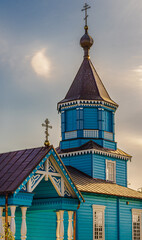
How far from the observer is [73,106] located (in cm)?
2764

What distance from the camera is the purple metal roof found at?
14.5 meters

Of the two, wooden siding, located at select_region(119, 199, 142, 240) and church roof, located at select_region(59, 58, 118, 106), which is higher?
church roof, located at select_region(59, 58, 118, 106)

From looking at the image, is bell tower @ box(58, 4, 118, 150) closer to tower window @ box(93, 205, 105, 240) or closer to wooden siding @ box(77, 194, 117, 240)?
→ wooden siding @ box(77, 194, 117, 240)

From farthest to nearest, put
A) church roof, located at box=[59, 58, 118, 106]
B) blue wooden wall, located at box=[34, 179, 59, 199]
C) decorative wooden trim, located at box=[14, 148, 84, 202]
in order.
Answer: church roof, located at box=[59, 58, 118, 106]
blue wooden wall, located at box=[34, 179, 59, 199]
decorative wooden trim, located at box=[14, 148, 84, 202]

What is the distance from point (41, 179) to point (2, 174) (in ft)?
4.62

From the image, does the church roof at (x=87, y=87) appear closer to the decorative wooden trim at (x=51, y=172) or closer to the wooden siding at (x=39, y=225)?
the wooden siding at (x=39, y=225)

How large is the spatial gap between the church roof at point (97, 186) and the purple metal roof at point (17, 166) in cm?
649

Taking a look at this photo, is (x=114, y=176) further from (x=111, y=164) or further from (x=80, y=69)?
(x=80, y=69)

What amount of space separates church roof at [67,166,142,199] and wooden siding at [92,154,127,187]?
0.50 m

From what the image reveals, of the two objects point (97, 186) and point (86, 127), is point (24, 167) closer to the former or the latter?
point (97, 186)

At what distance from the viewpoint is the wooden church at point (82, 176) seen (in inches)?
626

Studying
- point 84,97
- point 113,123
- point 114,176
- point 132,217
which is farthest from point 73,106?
point 132,217

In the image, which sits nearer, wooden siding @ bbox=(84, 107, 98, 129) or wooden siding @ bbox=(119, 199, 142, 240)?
wooden siding @ bbox=(119, 199, 142, 240)

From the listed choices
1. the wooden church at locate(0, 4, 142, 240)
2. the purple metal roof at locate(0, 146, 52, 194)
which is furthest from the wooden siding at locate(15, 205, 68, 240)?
the purple metal roof at locate(0, 146, 52, 194)
